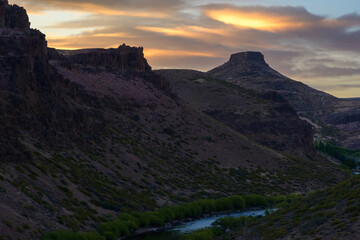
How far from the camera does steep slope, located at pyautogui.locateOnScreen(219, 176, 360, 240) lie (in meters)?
43.7

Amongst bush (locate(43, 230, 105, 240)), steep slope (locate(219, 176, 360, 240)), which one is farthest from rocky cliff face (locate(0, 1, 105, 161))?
steep slope (locate(219, 176, 360, 240))

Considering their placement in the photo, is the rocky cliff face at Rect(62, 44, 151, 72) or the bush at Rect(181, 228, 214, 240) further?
the rocky cliff face at Rect(62, 44, 151, 72)

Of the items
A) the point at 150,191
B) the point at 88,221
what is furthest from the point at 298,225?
the point at 150,191

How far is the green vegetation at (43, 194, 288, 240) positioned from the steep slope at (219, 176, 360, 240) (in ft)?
23.3

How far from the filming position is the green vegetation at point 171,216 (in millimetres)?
59469

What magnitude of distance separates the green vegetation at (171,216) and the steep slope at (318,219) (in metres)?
7.12

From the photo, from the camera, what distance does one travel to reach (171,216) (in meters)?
78.6

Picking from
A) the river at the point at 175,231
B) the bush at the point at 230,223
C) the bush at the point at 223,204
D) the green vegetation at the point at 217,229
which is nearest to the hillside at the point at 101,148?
the bush at the point at 223,204

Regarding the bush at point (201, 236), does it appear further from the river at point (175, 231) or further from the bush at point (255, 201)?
the bush at point (255, 201)

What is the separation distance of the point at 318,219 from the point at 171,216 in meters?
34.2

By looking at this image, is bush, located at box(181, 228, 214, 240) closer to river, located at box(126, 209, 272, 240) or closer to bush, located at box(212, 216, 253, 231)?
bush, located at box(212, 216, 253, 231)

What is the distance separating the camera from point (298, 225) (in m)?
50.1

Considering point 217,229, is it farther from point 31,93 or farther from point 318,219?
point 31,93

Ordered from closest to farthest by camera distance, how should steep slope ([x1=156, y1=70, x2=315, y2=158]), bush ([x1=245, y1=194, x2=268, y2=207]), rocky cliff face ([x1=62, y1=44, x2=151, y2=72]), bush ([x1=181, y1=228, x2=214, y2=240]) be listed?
bush ([x1=181, y1=228, x2=214, y2=240])
bush ([x1=245, y1=194, x2=268, y2=207])
rocky cliff face ([x1=62, y1=44, x2=151, y2=72])
steep slope ([x1=156, y1=70, x2=315, y2=158])
